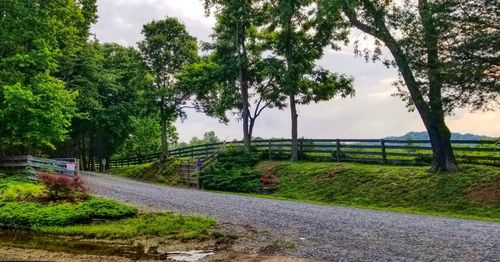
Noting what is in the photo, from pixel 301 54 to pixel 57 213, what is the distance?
16.0 metres

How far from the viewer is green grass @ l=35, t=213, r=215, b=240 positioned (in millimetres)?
10000

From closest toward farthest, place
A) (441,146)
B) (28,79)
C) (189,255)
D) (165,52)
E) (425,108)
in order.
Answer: (189,255)
(441,146)
(425,108)
(28,79)
(165,52)

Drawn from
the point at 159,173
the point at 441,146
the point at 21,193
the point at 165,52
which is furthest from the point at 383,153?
the point at 165,52

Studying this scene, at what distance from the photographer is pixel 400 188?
16.8m

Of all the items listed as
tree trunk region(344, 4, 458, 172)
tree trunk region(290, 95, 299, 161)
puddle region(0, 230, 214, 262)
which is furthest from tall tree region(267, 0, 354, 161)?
puddle region(0, 230, 214, 262)

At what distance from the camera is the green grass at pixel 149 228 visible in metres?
10.0

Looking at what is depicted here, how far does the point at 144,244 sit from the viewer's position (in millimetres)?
9305

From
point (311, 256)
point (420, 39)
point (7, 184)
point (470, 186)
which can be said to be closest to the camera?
point (311, 256)

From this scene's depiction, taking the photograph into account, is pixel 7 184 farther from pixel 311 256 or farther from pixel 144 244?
pixel 311 256

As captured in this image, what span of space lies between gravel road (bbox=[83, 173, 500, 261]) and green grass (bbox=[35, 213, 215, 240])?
1.28m

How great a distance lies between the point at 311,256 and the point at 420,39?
8.75 metres

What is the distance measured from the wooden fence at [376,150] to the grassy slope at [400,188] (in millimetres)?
804

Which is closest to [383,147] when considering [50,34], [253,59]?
[253,59]

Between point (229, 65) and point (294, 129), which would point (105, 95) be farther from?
point (294, 129)
